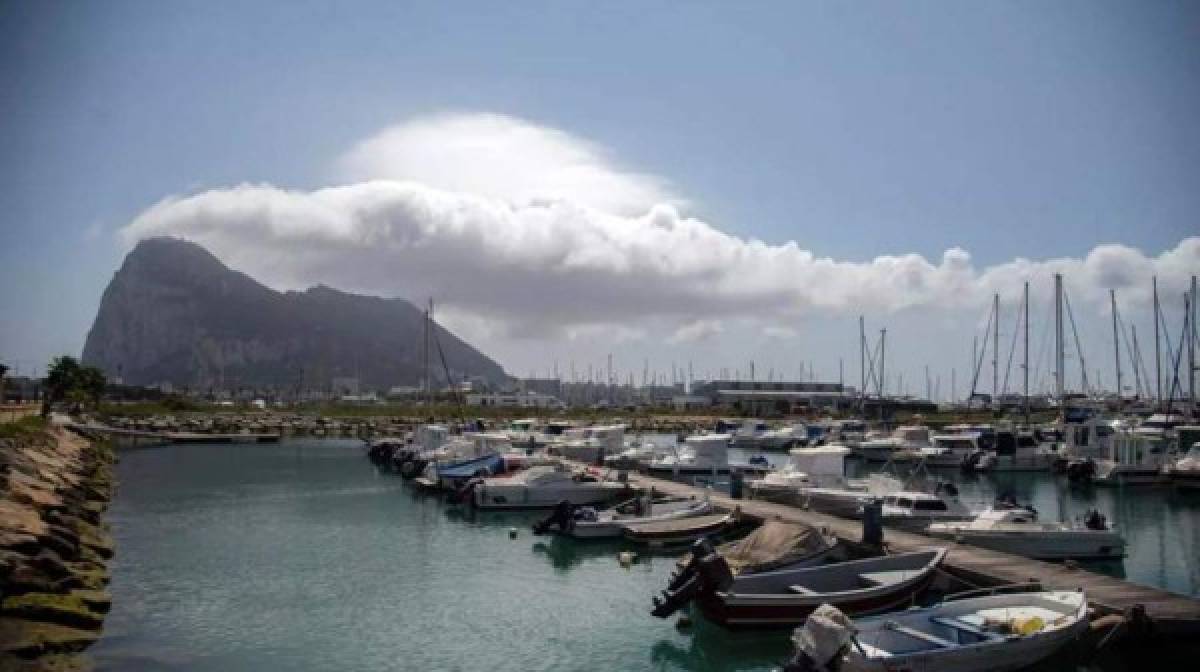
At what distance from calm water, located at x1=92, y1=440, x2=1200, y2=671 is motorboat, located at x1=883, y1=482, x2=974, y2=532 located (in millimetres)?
6432

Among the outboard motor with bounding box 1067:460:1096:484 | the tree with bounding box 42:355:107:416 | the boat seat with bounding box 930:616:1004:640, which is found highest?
the tree with bounding box 42:355:107:416

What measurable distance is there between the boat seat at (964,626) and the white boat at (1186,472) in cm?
4751

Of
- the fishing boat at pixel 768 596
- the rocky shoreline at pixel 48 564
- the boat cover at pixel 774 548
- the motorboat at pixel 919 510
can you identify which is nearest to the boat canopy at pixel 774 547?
the boat cover at pixel 774 548

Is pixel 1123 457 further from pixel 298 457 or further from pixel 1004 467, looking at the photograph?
pixel 298 457

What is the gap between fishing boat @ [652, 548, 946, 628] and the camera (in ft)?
80.4

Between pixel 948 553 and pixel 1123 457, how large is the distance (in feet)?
139

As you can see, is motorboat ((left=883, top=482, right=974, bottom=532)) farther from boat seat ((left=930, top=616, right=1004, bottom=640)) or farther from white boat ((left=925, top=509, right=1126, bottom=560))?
boat seat ((left=930, top=616, right=1004, bottom=640))

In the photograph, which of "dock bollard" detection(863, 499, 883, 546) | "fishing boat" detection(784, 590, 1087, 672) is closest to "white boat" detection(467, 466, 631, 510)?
"dock bollard" detection(863, 499, 883, 546)

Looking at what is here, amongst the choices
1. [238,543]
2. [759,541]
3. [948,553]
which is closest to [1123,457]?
[948,553]

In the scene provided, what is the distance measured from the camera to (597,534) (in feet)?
133

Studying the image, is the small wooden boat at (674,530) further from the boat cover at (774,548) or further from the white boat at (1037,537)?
the boat cover at (774,548)

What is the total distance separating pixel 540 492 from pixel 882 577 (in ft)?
84.3

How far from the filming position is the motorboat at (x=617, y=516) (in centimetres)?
4062

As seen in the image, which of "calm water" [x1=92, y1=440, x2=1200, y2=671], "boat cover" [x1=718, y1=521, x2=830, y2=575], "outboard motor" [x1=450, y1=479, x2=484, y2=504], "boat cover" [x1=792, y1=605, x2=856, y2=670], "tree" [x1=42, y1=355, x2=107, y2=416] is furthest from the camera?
"tree" [x1=42, y1=355, x2=107, y2=416]
